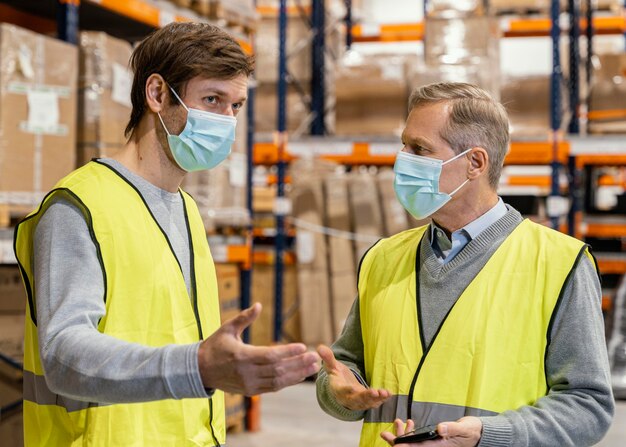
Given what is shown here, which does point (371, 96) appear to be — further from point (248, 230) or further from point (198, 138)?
point (198, 138)

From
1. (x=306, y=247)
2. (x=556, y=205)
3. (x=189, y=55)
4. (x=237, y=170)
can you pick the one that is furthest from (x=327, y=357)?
(x=306, y=247)

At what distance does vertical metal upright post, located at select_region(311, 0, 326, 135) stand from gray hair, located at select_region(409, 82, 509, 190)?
595cm

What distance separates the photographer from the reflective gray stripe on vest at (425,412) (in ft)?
7.20

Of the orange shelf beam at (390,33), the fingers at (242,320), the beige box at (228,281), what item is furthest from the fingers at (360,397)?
the orange shelf beam at (390,33)

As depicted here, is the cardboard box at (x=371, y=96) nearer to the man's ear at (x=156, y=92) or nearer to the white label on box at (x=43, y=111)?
the white label on box at (x=43, y=111)

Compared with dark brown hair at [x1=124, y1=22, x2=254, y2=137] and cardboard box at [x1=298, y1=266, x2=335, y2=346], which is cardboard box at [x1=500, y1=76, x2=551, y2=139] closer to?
cardboard box at [x1=298, y1=266, x2=335, y2=346]

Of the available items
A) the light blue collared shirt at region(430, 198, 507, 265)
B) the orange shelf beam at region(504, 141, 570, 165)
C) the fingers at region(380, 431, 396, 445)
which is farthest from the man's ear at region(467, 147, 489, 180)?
the orange shelf beam at region(504, 141, 570, 165)

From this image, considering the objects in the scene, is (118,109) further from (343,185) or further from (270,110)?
(270,110)

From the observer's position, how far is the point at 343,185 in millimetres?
7820

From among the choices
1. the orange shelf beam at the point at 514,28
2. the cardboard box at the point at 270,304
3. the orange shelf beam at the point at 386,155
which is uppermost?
the orange shelf beam at the point at 514,28

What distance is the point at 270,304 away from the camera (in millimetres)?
8234

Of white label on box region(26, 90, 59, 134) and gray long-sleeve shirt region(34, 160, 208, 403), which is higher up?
white label on box region(26, 90, 59, 134)

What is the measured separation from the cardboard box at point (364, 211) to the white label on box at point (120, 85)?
11.6ft

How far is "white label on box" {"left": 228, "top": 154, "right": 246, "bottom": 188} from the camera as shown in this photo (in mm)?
5898
